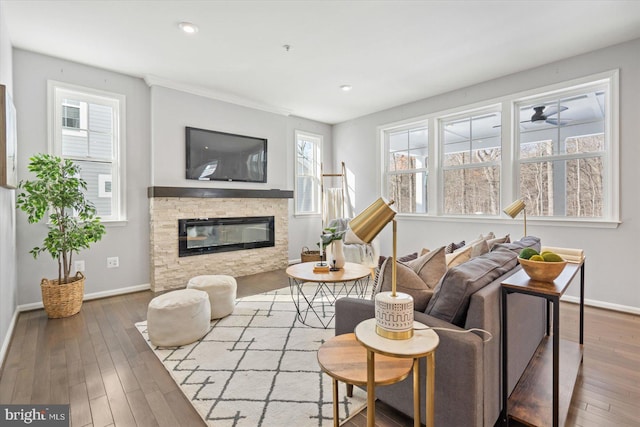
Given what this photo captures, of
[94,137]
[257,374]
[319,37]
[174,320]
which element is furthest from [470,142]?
[94,137]

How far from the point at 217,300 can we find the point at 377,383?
2186mm

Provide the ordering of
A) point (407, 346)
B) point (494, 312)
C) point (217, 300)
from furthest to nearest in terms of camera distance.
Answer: point (217, 300), point (494, 312), point (407, 346)

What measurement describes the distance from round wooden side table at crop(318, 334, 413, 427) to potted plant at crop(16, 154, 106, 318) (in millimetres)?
2956

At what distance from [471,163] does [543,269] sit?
121 inches

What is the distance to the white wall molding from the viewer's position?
3.84m

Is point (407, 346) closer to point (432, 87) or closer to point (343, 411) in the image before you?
point (343, 411)

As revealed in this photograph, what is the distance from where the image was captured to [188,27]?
2.74 meters

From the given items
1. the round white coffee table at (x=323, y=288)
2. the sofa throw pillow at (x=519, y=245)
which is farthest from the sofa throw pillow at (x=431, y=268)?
the round white coffee table at (x=323, y=288)

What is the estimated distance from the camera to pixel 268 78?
12.7 ft

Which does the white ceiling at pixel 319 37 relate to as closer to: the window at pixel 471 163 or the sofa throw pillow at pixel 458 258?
the window at pixel 471 163

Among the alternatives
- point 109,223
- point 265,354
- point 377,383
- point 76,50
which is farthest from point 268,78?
point 377,383

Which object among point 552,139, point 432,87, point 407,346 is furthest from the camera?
point 432,87

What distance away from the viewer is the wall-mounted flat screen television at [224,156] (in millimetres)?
4207

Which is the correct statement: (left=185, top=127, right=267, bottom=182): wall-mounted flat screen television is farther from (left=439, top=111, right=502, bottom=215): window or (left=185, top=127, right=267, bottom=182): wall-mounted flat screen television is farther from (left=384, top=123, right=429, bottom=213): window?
(left=439, top=111, right=502, bottom=215): window
